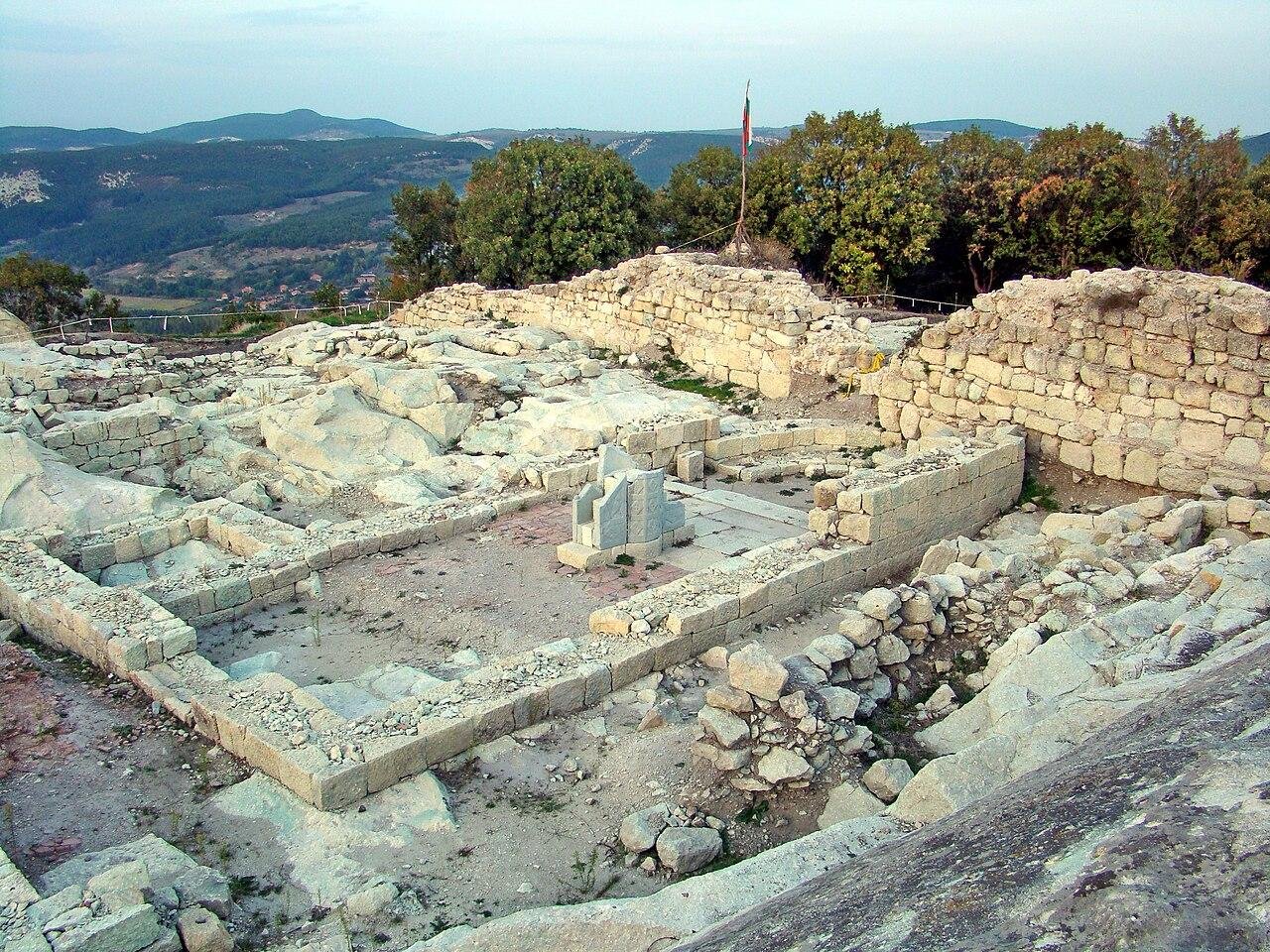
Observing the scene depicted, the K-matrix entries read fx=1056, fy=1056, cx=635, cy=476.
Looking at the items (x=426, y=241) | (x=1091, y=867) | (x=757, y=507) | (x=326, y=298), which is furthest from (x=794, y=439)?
(x=326, y=298)

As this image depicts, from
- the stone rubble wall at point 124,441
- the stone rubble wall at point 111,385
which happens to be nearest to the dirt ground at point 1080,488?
the stone rubble wall at point 124,441

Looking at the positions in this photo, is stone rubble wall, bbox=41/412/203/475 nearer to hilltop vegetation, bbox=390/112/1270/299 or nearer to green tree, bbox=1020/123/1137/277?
hilltop vegetation, bbox=390/112/1270/299

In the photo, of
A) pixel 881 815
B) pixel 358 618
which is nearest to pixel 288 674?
pixel 358 618

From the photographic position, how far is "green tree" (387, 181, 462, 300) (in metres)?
34.8

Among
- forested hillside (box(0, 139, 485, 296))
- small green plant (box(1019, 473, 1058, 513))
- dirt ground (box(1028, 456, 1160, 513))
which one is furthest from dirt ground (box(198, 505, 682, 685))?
forested hillside (box(0, 139, 485, 296))

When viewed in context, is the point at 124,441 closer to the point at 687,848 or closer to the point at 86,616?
the point at 86,616

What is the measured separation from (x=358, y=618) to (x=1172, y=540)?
763 centimetres

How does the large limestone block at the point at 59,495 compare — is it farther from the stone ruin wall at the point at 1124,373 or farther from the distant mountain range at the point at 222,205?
the distant mountain range at the point at 222,205

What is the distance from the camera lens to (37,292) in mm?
28234

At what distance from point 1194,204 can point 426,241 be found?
916 inches

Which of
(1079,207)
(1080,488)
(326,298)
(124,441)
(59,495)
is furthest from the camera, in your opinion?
(326,298)

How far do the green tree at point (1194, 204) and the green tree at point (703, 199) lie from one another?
11.1 metres

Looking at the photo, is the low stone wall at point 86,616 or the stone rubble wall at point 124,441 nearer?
the low stone wall at point 86,616

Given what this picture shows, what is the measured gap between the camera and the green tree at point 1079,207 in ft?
96.8
